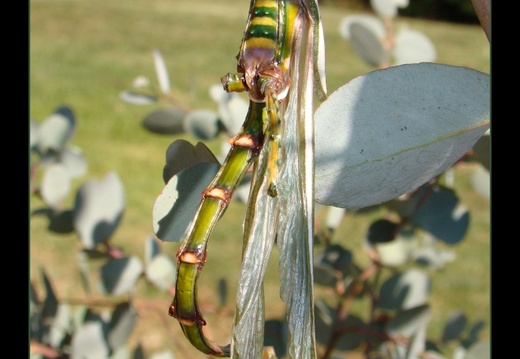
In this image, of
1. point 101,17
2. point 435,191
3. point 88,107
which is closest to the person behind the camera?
point 435,191

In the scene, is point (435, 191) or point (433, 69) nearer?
point (433, 69)

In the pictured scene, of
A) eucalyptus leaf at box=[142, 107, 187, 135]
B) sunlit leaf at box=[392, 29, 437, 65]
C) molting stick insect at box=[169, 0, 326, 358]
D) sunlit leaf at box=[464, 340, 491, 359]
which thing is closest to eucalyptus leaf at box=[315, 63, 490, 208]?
molting stick insect at box=[169, 0, 326, 358]

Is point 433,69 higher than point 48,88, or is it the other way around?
point 433,69

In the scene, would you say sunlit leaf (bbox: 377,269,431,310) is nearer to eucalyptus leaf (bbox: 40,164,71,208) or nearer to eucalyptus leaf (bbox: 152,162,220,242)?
eucalyptus leaf (bbox: 40,164,71,208)

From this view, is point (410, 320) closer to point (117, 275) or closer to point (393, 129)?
point (117, 275)

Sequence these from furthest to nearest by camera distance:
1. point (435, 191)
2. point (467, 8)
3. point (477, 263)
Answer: point (467, 8) → point (477, 263) → point (435, 191)

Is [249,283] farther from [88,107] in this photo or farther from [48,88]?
[48,88]

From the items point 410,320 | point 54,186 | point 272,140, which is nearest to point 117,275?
point 54,186
